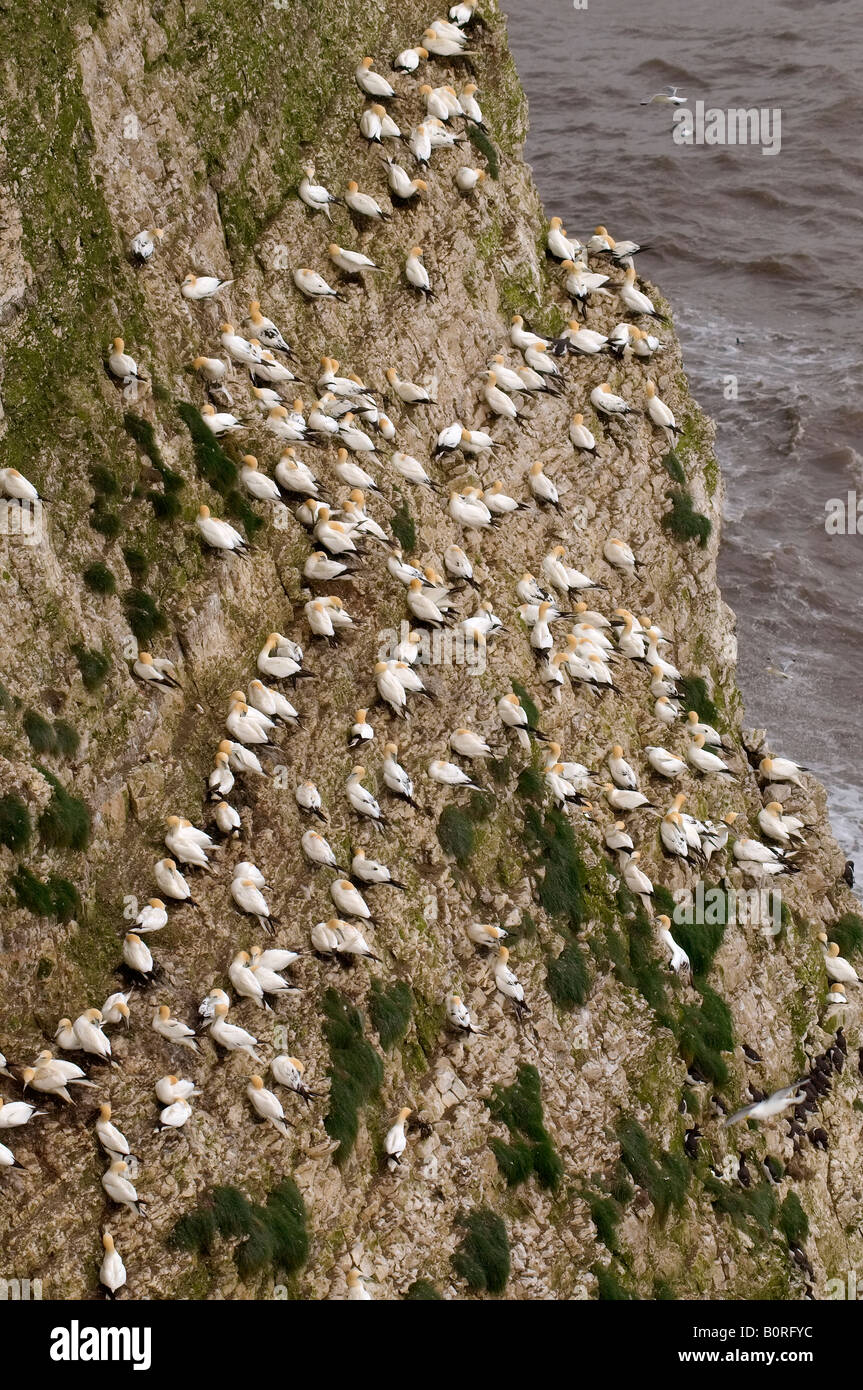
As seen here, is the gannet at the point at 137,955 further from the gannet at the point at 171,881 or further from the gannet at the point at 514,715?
the gannet at the point at 514,715

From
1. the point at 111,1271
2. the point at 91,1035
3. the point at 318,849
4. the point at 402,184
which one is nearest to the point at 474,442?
the point at 402,184

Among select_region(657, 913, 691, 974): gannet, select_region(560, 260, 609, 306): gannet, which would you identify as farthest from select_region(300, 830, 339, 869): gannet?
select_region(560, 260, 609, 306): gannet

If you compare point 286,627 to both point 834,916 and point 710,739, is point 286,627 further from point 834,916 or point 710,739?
point 834,916

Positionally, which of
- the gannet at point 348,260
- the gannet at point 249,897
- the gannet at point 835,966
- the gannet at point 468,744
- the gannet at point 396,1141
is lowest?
the gannet at point 835,966

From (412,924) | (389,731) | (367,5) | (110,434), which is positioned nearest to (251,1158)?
(412,924)

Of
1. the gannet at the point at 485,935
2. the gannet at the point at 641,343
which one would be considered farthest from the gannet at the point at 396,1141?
the gannet at the point at 641,343

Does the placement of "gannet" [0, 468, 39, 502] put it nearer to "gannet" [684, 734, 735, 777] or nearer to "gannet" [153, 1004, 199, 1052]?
"gannet" [153, 1004, 199, 1052]
